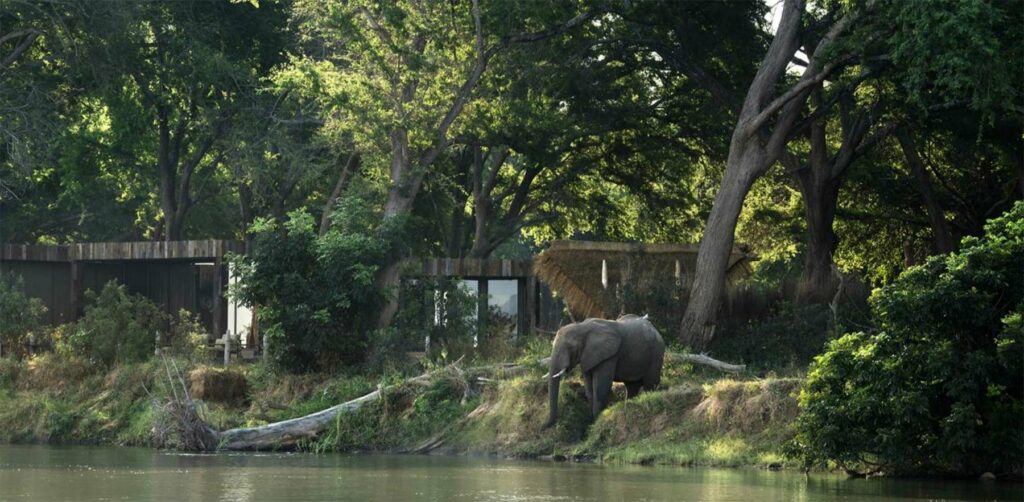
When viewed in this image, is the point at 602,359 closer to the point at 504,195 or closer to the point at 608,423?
the point at 608,423

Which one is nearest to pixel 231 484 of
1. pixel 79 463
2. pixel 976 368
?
pixel 79 463

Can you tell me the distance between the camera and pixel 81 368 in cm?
3444

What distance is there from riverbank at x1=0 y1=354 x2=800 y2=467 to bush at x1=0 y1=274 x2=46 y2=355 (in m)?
1.96

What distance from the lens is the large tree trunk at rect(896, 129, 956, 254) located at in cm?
3788

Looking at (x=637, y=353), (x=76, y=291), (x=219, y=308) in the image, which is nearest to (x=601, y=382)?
(x=637, y=353)

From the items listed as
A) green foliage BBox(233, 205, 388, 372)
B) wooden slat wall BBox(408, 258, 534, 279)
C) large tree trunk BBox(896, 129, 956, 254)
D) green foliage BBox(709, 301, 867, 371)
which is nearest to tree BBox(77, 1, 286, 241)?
wooden slat wall BBox(408, 258, 534, 279)

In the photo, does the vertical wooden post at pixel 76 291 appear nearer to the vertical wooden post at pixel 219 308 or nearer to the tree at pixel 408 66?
the vertical wooden post at pixel 219 308

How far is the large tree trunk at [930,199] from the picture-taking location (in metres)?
37.9

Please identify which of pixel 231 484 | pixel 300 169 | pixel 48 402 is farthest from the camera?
pixel 300 169

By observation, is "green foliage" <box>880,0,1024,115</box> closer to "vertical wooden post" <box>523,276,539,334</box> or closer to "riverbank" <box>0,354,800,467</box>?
"riverbank" <box>0,354,800,467</box>

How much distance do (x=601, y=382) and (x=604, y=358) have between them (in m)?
0.50

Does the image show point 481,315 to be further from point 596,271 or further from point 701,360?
point 701,360

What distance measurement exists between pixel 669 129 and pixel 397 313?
10599 mm

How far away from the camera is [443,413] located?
29359 mm
